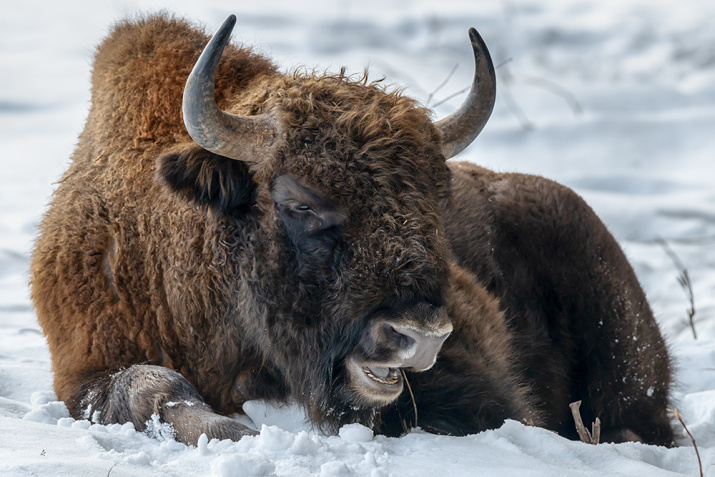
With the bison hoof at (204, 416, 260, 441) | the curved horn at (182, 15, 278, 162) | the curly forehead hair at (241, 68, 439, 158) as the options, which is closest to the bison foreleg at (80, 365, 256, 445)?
the bison hoof at (204, 416, 260, 441)

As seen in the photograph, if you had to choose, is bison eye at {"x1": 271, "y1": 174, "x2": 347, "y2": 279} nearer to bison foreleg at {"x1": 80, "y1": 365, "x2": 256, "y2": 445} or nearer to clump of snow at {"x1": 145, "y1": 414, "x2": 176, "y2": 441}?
bison foreleg at {"x1": 80, "y1": 365, "x2": 256, "y2": 445}

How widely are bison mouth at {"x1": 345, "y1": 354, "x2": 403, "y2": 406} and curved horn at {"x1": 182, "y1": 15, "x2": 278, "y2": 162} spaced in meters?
0.91

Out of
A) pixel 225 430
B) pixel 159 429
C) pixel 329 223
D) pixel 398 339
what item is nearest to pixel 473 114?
pixel 329 223

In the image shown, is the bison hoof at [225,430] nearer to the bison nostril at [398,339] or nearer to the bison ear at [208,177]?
the bison nostril at [398,339]

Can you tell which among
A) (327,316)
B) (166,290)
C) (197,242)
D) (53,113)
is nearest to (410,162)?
(327,316)

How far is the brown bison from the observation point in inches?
118

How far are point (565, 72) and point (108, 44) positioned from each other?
34.3 ft

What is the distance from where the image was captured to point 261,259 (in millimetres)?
3273

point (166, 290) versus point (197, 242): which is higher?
point (197, 242)

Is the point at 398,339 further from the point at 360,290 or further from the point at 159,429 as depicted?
the point at 159,429

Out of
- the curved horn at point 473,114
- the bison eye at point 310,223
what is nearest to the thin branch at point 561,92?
the curved horn at point 473,114

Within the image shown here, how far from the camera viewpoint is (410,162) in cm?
317

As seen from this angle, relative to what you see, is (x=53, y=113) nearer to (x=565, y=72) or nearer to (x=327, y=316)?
(x=565, y=72)

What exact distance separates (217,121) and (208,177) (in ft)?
0.92
